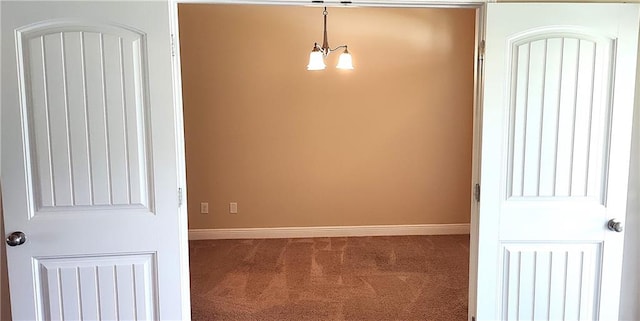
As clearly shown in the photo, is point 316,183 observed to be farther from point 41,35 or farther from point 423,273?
point 41,35

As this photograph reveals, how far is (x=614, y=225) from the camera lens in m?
2.03

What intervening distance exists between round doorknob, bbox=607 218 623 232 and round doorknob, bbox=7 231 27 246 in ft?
8.82

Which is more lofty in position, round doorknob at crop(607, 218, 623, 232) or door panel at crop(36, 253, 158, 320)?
round doorknob at crop(607, 218, 623, 232)

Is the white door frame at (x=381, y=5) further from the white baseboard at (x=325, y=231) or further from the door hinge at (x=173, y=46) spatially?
the white baseboard at (x=325, y=231)

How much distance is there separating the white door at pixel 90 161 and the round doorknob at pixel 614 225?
204 cm

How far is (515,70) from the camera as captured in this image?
194cm

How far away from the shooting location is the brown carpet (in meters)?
2.98

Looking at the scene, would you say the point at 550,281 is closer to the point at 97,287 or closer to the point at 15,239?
the point at 97,287

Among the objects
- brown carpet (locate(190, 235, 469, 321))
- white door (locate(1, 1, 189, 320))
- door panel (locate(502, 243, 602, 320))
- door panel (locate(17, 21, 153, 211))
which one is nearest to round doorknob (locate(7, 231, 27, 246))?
white door (locate(1, 1, 189, 320))

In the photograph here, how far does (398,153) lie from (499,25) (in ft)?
8.73

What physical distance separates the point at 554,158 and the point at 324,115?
2.67 meters

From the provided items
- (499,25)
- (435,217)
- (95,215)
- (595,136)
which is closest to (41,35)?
(95,215)

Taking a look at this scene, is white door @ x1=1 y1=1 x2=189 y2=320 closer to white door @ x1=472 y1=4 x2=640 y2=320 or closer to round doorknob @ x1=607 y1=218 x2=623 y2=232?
white door @ x1=472 y1=4 x2=640 y2=320

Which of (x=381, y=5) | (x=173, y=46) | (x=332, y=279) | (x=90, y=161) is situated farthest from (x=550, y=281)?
(x=90, y=161)
